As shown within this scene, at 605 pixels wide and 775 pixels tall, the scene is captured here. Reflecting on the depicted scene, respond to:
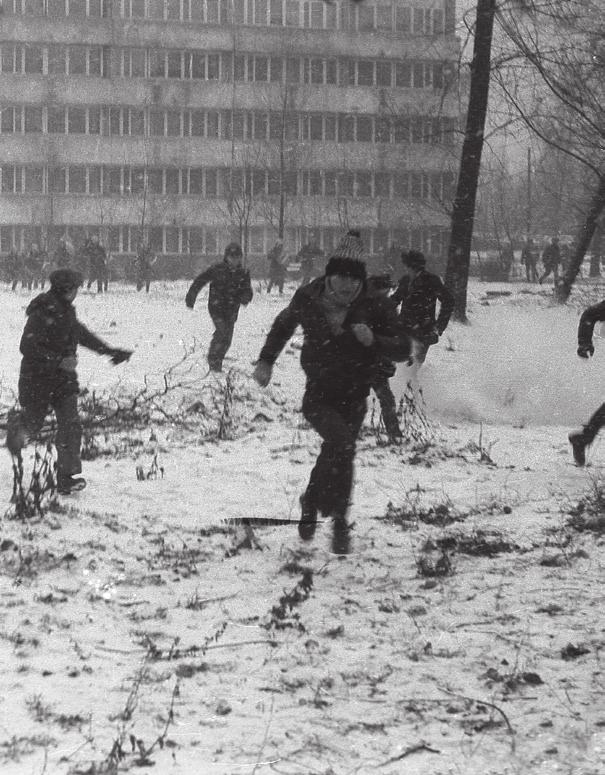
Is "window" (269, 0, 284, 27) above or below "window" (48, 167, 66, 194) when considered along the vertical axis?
above

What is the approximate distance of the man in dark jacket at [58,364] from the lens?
27.2 feet

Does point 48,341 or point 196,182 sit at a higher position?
point 196,182

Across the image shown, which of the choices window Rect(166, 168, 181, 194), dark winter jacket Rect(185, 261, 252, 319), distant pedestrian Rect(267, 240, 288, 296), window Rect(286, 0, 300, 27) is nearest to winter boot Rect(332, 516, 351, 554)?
dark winter jacket Rect(185, 261, 252, 319)

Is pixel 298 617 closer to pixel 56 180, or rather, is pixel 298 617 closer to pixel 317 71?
pixel 56 180

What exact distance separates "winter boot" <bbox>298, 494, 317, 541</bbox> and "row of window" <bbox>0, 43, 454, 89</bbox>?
56.8 meters

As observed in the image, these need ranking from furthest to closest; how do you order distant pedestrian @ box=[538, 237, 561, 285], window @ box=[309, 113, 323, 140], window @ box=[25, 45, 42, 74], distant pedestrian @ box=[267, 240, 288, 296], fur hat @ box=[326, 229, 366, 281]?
window @ box=[309, 113, 323, 140] → window @ box=[25, 45, 42, 74] → distant pedestrian @ box=[538, 237, 561, 285] → distant pedestrian @ box=[267, 240, 288, 296] → fur hat @ box=[326, 229, 366, 281]

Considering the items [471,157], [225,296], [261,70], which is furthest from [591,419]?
[261,70]

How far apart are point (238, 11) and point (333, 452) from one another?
61.1 meters

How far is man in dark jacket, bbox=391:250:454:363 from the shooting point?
1155cm

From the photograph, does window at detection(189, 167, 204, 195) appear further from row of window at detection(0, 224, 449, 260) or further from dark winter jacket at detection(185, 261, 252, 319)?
dark winter jacket at detection(185, 261, 252, 319)

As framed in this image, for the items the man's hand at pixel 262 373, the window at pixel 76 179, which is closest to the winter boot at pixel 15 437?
the man's hand at pixel 262 373

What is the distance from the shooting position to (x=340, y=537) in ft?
22.8

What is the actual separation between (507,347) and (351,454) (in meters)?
11.1

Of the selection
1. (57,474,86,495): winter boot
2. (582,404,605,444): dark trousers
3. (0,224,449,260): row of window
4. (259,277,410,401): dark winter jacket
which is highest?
(0,224,449,260): row of window
